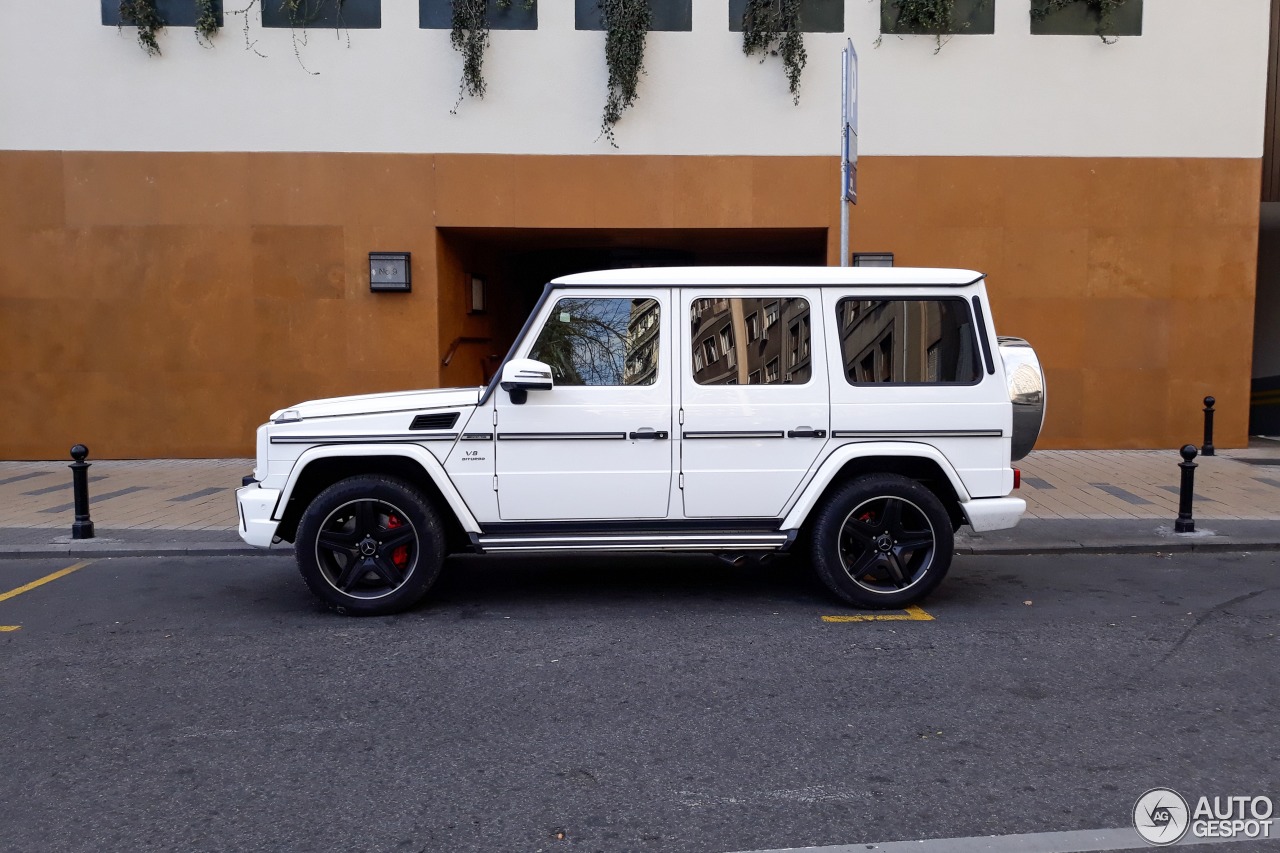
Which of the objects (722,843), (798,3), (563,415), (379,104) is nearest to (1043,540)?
(563,415)

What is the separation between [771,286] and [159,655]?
4.13 metres

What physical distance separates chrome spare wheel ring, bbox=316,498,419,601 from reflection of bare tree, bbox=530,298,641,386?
4.32ft

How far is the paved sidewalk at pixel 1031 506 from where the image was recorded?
8109mm

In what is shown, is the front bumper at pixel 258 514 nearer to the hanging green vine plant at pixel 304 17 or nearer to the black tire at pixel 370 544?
the black tire at pixel 370 544

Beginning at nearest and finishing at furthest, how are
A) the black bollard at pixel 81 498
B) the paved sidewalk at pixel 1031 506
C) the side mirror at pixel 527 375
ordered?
1. the side mirror at pixel 527 375
2. the paved sidewalk at pixel 1031 506
3. the black bollard at pixel 81 498

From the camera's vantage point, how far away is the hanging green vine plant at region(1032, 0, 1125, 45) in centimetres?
1268

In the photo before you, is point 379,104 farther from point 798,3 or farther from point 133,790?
point 133,790

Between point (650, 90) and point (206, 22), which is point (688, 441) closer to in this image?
point (650, 90)

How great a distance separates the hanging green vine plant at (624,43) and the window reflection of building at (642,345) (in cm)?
726

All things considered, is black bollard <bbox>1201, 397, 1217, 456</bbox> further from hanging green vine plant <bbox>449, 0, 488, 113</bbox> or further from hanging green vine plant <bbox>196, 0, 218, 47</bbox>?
hanging green vine plant <bbox>196, 0, 218, 47</bbox>

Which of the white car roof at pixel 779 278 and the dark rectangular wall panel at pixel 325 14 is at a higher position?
the dark rectangular wall panel at pixel 325 14

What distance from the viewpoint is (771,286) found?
240 inches

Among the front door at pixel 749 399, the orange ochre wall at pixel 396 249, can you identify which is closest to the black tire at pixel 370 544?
the front door at pixel 749 399

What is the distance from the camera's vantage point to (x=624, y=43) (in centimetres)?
1232
